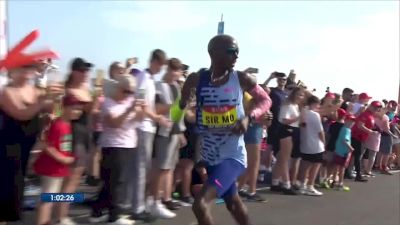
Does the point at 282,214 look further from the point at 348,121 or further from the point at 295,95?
the point at 348,121

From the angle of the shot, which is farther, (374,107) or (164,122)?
(374,107)

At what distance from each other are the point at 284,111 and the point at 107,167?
11.3 feet

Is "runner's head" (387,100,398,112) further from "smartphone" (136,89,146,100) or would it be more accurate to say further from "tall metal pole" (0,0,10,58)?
"tall metal pole" (0,0,10,58)

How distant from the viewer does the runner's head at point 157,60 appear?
5695mm

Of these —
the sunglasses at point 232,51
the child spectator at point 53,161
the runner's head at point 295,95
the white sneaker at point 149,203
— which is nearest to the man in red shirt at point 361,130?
the runner's head at point 295,95

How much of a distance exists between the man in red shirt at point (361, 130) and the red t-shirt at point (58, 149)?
21.8 ft

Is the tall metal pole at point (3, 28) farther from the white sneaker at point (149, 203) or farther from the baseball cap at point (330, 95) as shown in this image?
the baseball cap at point (330, 95)

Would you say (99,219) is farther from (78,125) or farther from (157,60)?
(157,60)

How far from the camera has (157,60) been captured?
18.7ft

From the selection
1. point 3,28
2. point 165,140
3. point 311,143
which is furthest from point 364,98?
point 3,28

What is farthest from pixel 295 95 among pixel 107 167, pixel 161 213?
pixel 107 167

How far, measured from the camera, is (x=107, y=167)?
5.09 metres

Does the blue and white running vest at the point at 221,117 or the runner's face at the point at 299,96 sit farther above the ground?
the runner's face at the point at 299,96

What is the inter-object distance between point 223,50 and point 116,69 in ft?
6.13
